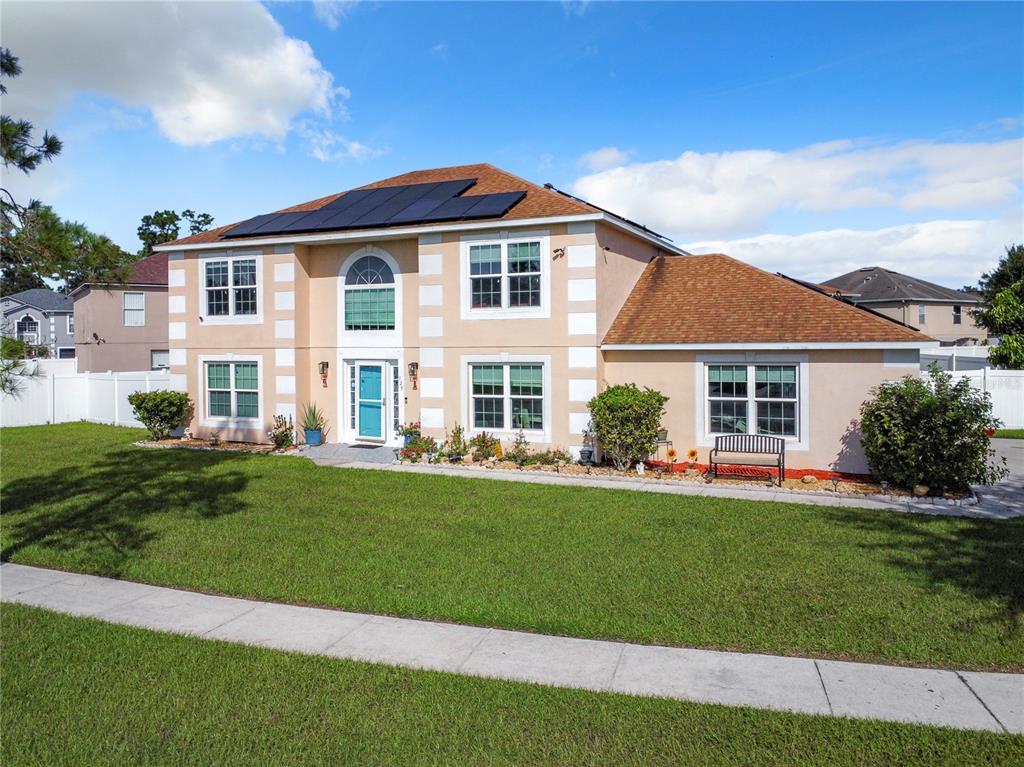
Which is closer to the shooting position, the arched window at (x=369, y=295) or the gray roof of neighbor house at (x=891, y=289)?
the arched window at (x=369, y=295)

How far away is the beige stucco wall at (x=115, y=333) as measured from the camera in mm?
34750

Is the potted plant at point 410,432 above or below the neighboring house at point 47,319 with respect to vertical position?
below

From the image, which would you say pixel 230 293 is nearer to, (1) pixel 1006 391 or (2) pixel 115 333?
(2) pixel 115 333

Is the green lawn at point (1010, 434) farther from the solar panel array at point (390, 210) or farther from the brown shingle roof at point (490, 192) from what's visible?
the solar panel array at point (390, 210)

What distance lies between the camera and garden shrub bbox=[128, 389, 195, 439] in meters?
20.0

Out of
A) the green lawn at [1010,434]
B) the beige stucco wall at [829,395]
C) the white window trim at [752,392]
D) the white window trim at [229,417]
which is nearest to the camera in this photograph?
the beige stucco wall at [829,395]

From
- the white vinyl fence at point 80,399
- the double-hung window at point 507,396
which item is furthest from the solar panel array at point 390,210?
the white vinyl fence at point 80,399

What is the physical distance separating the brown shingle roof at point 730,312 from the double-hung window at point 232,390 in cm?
963

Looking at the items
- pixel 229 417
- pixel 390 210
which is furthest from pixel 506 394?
pixel 229 417

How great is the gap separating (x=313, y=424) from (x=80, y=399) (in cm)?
1338

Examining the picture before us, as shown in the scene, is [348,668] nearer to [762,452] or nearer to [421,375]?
[762,452]

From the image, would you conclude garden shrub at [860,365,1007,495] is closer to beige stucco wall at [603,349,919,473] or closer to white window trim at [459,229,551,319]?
beige stucco wall at [603,349,919,473]

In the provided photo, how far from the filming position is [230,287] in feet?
65.1

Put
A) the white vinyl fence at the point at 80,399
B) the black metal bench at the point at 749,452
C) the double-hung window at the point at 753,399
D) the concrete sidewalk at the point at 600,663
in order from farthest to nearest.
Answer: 1. the white vinyl fence at the point at 80,399
2. the double-hung window at the point at 753,399
3. the black metal bench at the point at 749,452
4. the concrete sidewalk at the point at 600,663
